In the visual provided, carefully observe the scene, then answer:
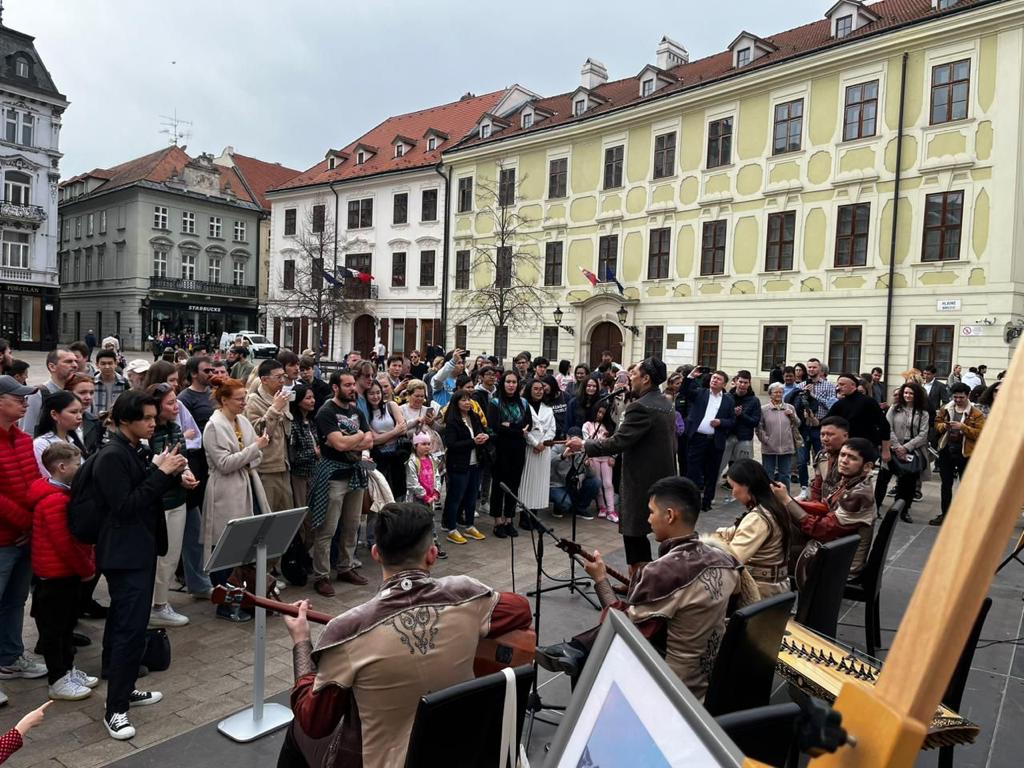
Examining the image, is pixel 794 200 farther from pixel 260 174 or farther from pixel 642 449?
pixel 260 174

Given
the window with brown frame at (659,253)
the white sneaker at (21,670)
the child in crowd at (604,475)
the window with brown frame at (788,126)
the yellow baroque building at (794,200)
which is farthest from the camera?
the window with brown frame at (659,253)

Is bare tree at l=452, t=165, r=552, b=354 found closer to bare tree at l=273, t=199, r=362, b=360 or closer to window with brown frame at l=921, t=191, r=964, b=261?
bare tree at l=273, t=199, r=362, b=360

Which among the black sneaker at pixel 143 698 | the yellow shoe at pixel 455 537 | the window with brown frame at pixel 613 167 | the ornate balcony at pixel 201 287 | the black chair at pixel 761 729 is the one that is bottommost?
the yellow shoe at pixel 455 537

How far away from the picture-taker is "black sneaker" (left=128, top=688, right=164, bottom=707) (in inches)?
163

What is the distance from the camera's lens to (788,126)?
2472 centimetres

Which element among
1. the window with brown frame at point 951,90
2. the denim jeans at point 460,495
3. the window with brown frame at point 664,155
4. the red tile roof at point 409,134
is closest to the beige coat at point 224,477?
the denim jeans at point 460,495

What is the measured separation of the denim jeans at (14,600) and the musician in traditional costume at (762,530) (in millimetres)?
4149

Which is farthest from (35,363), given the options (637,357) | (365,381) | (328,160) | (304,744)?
(304,744)

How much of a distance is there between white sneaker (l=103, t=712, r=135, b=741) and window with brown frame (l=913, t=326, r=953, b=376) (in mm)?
22657

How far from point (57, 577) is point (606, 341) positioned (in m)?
27.2

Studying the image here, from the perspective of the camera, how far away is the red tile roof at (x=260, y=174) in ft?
194

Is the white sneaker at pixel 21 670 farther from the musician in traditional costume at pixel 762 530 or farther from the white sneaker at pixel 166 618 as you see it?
the musician in traditional costume at pixel 762 530

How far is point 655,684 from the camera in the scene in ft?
3.77

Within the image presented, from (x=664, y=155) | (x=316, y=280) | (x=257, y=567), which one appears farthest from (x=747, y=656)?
(x=316, y=280)
